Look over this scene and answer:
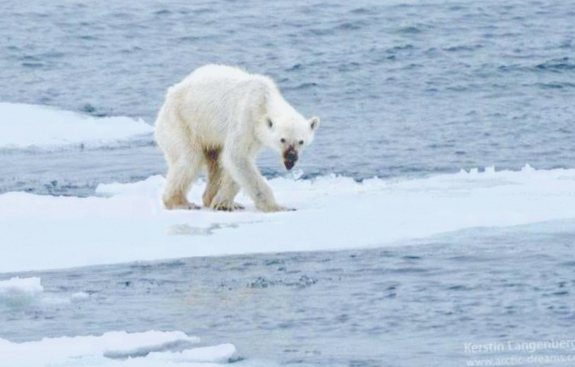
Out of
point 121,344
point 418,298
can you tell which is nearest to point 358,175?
point 418,298

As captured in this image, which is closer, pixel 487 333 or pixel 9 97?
pixel 487 333

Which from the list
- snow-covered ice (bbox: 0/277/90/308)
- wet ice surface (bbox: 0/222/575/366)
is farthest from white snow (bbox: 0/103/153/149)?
snow-covered ice (bbox: 0/277/90/308)

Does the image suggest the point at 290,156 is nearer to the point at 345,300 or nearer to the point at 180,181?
the point at 180,181

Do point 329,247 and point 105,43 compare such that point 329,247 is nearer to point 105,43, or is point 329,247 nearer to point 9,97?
point 9,97

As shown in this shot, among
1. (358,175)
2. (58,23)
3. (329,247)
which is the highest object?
(329,247)

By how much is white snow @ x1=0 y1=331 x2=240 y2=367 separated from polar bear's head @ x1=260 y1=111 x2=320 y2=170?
3667 millimetres

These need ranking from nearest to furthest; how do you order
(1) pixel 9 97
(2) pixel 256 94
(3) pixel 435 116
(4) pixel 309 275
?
(4) pixel 309 275 < (2) pixel 256 94 < (3) pixel 435 116 < (1) pixel 9 97

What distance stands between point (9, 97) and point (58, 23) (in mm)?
5207

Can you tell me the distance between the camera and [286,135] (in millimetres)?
13719

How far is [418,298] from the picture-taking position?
36.9 ft

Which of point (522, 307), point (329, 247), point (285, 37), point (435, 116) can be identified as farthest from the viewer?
point (285, 37)

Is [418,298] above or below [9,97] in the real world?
above

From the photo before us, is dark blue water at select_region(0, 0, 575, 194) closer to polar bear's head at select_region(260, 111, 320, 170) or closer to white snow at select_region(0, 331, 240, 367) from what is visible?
polar bear's head at select_region(260, 111, 320, 170)

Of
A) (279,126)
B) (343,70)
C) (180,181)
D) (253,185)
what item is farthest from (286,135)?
(343,70)
